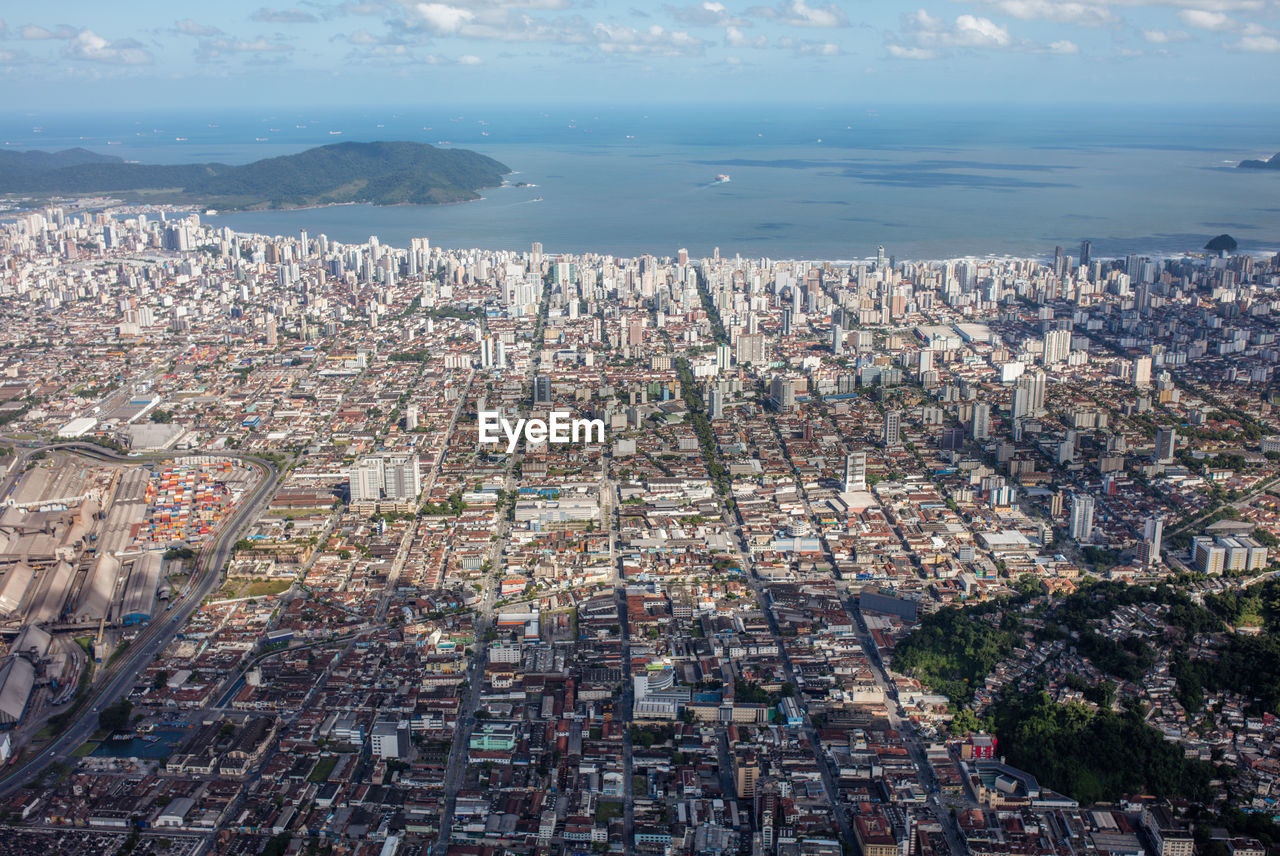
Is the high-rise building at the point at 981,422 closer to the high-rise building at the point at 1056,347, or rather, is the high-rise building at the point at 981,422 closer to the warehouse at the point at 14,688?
the high-rise building at the point at 1056,347

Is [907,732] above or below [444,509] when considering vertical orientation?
below

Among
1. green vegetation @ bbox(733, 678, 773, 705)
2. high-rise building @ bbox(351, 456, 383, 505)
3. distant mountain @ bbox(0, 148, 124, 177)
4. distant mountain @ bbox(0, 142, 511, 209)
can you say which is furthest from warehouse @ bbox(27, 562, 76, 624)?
distant mountain @ bbox(0, 148, 124, 177)

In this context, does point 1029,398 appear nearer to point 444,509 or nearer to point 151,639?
point 444,509

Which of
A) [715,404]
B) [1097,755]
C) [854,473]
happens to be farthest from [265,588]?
[1097,755]

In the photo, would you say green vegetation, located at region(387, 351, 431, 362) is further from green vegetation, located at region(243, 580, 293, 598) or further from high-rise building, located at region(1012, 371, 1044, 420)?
high-rise building, located at region(1012, 371, 1044, 420)

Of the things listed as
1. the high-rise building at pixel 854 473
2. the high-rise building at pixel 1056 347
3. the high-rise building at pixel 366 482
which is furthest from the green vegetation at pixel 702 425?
the high-rise building at pixel 1056 347
